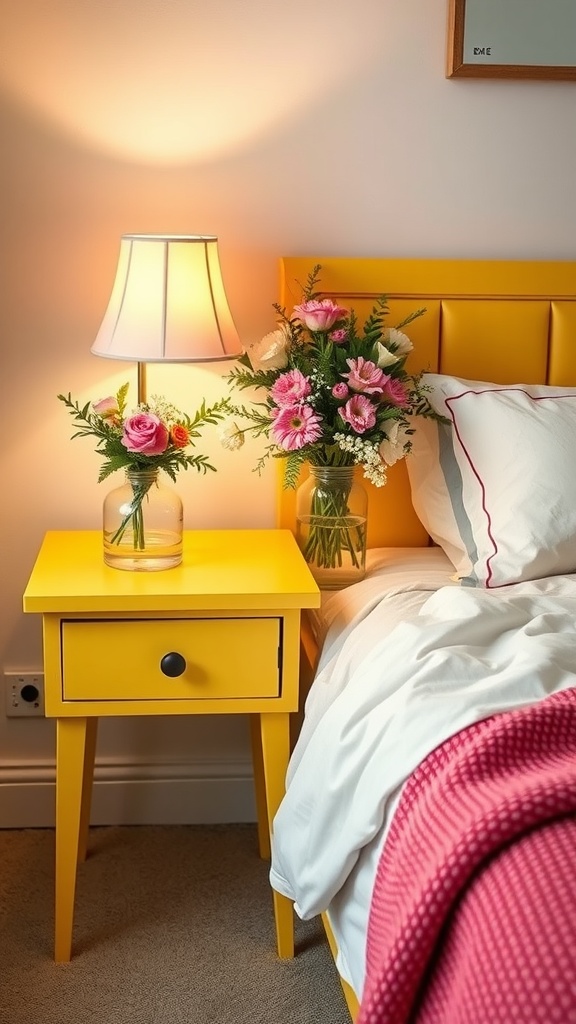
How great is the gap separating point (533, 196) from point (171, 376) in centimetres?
82

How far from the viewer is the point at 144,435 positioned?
1.88m

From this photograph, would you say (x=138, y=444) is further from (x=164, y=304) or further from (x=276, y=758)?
(x=276, y=758)

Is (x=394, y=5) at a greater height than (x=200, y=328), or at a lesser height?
greater

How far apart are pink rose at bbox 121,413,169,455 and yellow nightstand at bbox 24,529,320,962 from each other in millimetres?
223

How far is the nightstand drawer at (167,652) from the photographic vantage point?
1.86 metres

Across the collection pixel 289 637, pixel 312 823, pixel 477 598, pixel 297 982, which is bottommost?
pixel 297 982

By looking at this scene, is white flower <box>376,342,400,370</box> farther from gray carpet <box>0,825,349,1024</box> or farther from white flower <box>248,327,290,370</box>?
gray carpet <box>0,825,349,1024</box>

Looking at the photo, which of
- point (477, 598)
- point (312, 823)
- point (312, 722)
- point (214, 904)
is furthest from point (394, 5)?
point (214, 904)

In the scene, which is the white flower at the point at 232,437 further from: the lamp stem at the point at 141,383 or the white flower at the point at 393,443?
the white flower at the point at 393,443

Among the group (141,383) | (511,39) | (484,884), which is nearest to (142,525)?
(141,383)

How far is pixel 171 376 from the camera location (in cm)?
228

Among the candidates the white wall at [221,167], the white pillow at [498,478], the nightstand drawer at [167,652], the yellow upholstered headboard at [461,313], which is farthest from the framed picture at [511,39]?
the nightstand drawer at [167,652]

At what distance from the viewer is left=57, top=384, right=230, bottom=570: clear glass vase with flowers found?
76.4 inches

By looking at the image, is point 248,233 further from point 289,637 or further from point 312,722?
point 312,722
